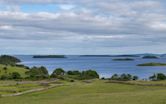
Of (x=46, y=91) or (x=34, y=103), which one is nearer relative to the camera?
(x=34, y=103)

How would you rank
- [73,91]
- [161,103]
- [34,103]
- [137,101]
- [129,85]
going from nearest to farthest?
[161,103] < [137,101] < [34,103] < [73,91] < [129,85]

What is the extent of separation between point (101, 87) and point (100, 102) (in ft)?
69.6

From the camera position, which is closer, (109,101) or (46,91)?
(109,101)

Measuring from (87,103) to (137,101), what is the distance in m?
4.15

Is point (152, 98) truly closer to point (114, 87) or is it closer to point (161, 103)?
point (161, 103)

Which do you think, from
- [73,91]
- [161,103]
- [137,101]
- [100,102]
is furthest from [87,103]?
[73,91]

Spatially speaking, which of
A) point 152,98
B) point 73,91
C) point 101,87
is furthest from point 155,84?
point 152,98

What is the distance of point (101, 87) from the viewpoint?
5481 cm

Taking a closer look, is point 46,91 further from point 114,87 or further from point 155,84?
point 155,84

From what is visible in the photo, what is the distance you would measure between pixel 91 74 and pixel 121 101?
3551 inches

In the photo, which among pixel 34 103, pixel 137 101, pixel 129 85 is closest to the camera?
pixel 137 101

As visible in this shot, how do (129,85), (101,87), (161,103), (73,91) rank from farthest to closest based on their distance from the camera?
1. (129,85)
2. (101,87)
3. (73,91)
4. (161,103)

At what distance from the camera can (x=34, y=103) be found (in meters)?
35.7

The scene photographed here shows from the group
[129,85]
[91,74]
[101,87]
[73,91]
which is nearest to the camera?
[73,91]
